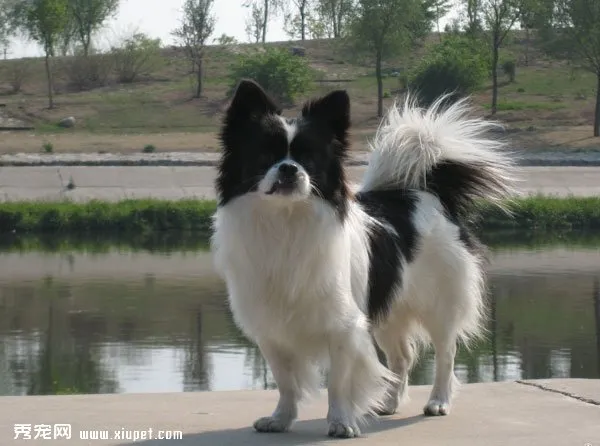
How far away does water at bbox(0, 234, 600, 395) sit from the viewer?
36.9 ft

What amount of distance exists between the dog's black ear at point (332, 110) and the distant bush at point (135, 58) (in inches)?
2005

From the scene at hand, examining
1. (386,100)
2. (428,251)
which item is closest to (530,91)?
(386,100)

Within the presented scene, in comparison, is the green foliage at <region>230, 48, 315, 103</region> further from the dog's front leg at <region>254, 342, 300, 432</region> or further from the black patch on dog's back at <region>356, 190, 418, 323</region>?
the dog's front leg at <region>254, 342, 300, 432</region>

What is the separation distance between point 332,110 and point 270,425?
6.00 ft

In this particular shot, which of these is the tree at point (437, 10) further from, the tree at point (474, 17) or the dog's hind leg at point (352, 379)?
the dog's hind leg at point (352, 379)

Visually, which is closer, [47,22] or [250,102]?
[250,102]

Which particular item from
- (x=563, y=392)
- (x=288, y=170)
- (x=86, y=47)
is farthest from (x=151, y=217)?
(x=86, y=47)

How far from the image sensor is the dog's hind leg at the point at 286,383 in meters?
7.10

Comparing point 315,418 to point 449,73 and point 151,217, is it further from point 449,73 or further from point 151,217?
point 449,73

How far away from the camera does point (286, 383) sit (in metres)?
7.16

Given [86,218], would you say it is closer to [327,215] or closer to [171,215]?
A: [171,215]

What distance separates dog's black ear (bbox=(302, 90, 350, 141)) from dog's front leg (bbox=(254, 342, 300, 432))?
4.23 ft

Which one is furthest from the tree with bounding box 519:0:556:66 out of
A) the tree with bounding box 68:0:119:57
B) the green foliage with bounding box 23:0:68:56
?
the tree with bounding box 68:0:119:57

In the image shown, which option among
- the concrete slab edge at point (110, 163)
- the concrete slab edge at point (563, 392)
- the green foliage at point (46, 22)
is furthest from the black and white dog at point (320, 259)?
the green foliage at point (46, 22)
